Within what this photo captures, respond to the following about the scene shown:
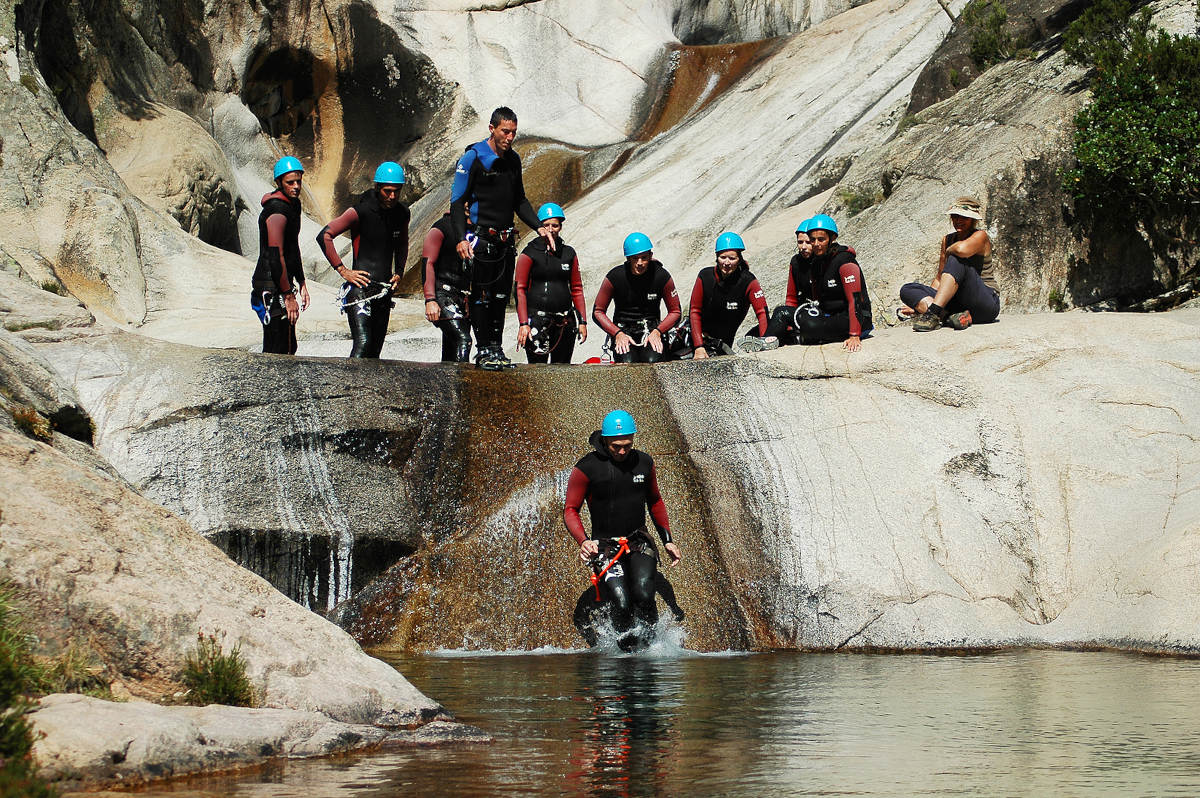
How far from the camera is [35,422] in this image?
25.2ft

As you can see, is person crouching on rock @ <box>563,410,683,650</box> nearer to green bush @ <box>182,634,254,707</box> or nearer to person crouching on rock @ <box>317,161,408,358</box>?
person crouching on rock @ <box>317,161,408,358</box>

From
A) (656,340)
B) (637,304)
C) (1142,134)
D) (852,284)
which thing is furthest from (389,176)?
(1142,134)

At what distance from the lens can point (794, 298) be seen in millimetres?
12242

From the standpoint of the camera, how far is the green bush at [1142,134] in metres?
15.0

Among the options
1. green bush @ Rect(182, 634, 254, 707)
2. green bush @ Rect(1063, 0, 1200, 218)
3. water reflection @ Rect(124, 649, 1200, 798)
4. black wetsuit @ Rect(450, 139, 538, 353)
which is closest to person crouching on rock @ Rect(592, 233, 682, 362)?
black wetsuit @ Rect(450, 139, 538, 353)

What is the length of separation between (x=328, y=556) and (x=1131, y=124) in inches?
436

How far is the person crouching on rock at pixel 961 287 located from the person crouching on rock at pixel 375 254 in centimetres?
489

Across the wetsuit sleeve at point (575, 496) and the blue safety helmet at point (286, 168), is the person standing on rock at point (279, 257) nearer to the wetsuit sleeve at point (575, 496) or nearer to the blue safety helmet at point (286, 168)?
the blue safety helmet at point (286, 168)

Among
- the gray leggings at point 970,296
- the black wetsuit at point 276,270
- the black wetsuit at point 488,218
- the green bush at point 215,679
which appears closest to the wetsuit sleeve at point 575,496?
the black wetsuit at point 488,218

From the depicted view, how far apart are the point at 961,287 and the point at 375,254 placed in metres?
5.46

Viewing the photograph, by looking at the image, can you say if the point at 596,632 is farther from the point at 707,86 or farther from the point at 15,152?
the point at 707,86

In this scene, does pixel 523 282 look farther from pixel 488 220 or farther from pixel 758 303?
pixel 758 303

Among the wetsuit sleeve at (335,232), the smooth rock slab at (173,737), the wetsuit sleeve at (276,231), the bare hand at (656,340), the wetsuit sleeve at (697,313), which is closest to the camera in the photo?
the smooth rock slab at (173,737)

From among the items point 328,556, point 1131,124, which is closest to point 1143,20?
point 1131,124
